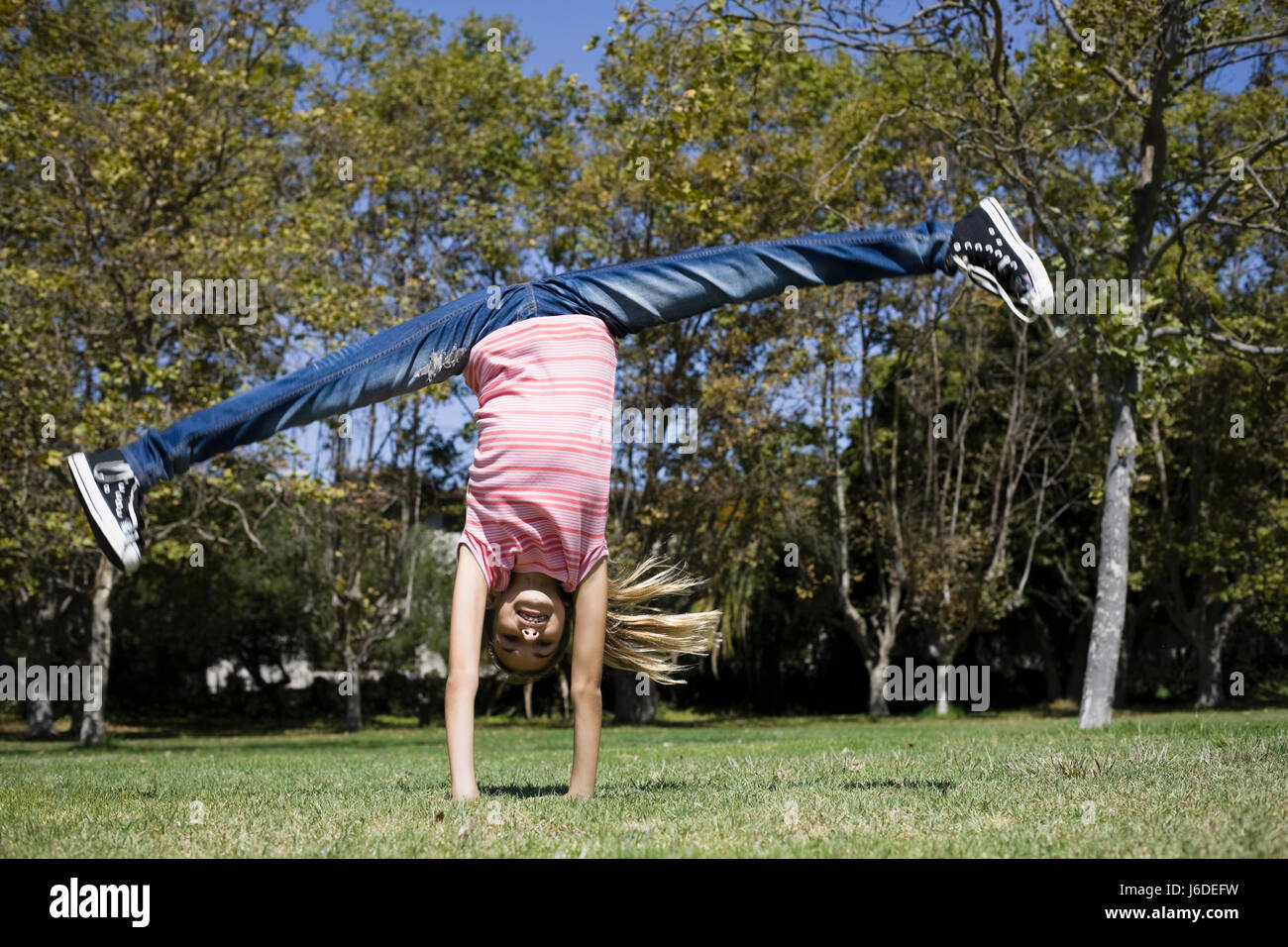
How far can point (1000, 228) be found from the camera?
5.96 meters

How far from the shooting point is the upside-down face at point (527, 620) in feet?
17.5

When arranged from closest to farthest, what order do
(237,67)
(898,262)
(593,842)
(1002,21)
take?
(593,842) → (898,262) → (1002,21) → (237,67)

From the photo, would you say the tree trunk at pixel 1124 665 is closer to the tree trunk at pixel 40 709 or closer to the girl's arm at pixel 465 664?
the tree trunk at pixel 40 709

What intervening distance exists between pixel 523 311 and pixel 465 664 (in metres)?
1.68

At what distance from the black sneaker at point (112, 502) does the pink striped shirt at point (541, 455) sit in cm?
164

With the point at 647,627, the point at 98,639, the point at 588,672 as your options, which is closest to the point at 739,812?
the point at 588,672

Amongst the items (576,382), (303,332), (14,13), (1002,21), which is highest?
(14,13)

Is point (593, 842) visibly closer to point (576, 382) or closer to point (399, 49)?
point (576, 382)

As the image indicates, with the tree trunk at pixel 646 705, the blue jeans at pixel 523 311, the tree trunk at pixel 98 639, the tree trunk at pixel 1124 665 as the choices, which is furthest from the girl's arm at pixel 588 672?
the tree trunk at pixel 1124 665

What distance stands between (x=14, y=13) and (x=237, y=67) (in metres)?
3.93

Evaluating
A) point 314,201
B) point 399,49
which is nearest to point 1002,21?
point 314,201

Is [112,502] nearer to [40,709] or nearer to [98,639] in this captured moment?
[98,639]

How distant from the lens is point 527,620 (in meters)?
5.33

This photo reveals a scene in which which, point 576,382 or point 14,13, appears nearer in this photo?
point 576,382
